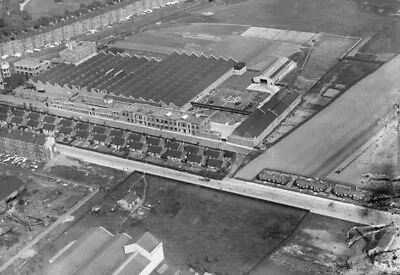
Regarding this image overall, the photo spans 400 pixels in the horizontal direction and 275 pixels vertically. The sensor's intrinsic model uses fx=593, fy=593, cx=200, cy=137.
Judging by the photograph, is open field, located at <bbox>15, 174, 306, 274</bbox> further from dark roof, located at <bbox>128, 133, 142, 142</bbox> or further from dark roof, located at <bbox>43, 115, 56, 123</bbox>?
dark roof, located at <bbox>43, 115, 56, 123</bbox>

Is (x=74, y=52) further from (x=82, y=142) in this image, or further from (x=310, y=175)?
(x=310, y=175)

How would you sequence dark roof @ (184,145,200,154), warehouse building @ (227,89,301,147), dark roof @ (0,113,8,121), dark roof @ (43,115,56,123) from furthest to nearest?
dark roof @ (0,113,8,121), dark roof @ (43,115,56,123), warehouse building @ (227,89,301,147), dark roof @ (184,145,200,154)

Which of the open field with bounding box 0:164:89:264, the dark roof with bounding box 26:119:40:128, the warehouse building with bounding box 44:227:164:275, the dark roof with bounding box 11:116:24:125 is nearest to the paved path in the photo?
the open field with bounding box 0:164:89:264

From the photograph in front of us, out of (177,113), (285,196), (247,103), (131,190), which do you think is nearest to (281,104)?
(247,103)

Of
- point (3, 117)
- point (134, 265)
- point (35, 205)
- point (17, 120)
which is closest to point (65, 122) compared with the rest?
point (17, 120)

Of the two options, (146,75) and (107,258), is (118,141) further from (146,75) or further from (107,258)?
(107,258)

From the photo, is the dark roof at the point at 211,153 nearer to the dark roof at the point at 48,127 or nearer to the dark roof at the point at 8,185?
the dark roof at the point at 8,185
